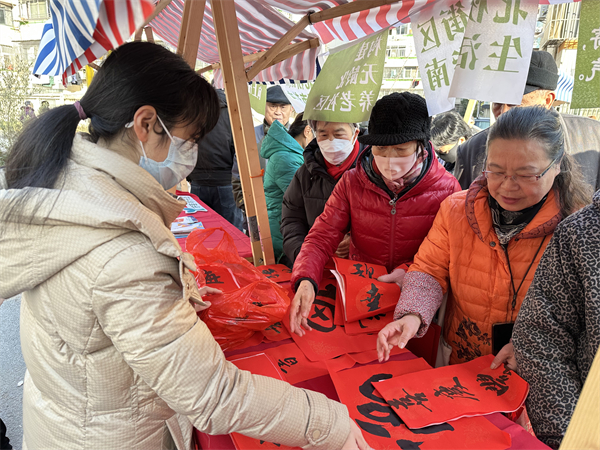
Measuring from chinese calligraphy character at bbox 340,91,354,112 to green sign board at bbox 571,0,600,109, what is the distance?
0.91 m

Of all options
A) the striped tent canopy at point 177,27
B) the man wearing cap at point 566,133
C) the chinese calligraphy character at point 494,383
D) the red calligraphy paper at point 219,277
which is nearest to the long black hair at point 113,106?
the striped tent canopy at point 177,27

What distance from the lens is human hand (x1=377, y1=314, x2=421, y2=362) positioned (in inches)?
49.9

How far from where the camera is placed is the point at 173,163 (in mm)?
1110

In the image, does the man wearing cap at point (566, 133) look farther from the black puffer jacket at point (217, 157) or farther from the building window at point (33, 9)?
the building window at point (33, 9)

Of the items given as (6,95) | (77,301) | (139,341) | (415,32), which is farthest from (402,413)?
(6,95)

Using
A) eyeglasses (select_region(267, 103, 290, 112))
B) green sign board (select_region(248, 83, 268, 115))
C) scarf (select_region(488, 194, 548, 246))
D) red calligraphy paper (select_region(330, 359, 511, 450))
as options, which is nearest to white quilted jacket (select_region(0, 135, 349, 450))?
red calligraphy paper (select_region(330, 359, 511, 450))

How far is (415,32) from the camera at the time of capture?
1.68 metres

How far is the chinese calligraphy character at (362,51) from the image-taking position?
1.76m

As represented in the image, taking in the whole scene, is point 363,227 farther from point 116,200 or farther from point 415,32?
point 116,200

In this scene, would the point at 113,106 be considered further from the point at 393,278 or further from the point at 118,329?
the point at 393,278

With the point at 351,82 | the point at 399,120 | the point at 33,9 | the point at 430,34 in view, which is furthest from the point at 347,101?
the point at 33,9

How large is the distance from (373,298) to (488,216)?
0.51m

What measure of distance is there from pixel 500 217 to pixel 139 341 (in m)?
1.18

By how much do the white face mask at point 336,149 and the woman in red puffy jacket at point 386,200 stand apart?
0.85 feet
